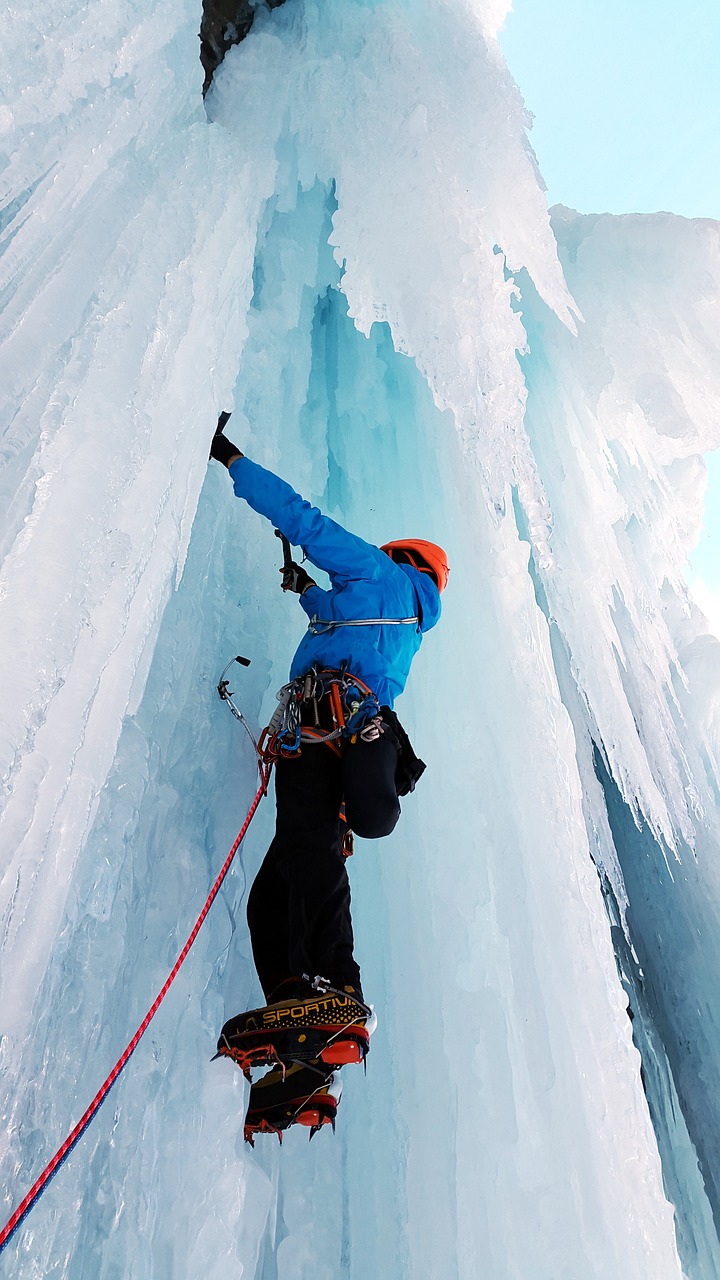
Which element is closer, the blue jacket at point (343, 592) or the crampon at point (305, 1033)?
the crampon at point (305, 1033)

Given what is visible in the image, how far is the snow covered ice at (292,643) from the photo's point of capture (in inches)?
53.9

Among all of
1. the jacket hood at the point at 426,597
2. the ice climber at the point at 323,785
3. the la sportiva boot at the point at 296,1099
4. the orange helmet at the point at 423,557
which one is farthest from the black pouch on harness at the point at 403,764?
the la sportiva boot at the point at 296,1099

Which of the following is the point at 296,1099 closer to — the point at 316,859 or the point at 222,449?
the point at 316,859

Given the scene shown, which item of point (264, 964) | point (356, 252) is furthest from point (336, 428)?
point (264, 964)

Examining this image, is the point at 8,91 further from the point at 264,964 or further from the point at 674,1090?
the point at 674,1090

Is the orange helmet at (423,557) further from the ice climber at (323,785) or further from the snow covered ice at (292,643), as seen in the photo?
the snow covered ice at (292,643)

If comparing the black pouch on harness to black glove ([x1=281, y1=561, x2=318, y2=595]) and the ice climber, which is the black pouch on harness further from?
black glove ([x1=281, y1=561, x2=318, y2=595])

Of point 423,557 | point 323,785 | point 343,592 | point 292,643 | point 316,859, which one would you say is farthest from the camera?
point 292,643

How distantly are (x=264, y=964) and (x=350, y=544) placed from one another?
994mm

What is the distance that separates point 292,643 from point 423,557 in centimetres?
54

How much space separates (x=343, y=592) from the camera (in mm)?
2053

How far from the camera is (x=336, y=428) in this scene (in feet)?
12.7

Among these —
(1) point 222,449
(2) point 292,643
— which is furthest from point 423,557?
(1) point 222,449

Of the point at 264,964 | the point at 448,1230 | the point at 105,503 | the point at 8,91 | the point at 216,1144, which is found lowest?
the point at 448,1230
